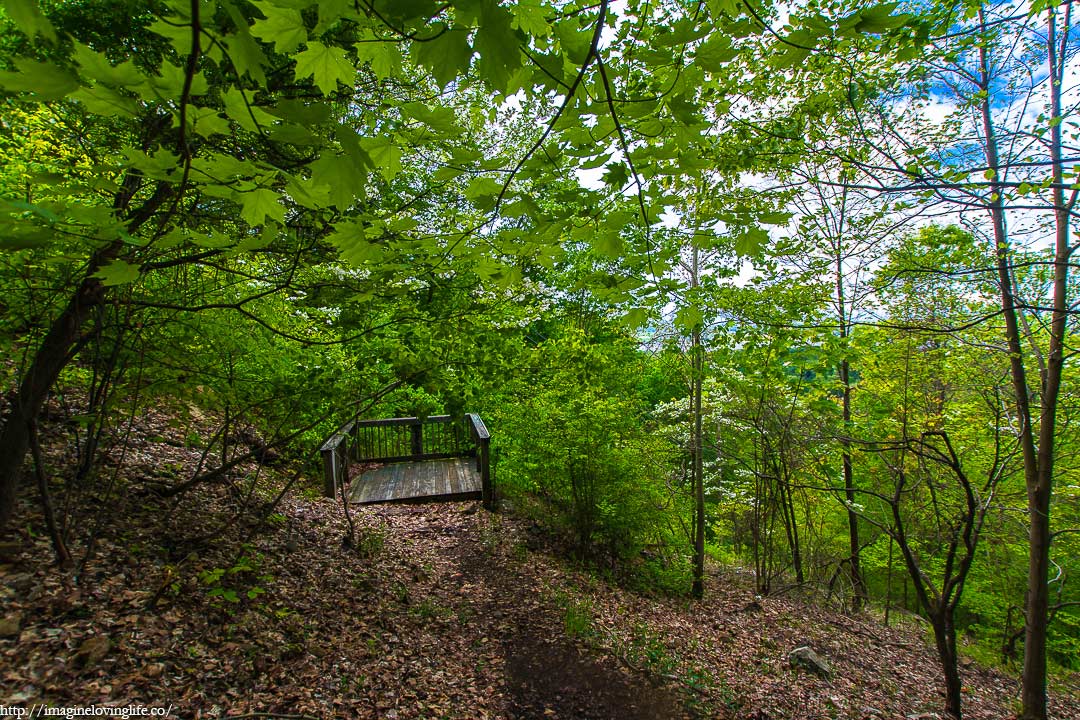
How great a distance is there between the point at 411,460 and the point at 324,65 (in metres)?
8.33

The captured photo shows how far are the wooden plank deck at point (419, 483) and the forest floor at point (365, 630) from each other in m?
0.32

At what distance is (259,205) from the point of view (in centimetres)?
103

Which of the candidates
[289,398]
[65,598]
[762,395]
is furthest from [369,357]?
[762,395]

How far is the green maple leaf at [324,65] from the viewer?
2.98 feet

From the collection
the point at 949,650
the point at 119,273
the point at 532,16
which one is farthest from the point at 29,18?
the point at 949,650

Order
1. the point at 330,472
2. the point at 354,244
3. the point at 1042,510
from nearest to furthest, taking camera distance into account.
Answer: the point at 354,244 < the point at 1042,510 < the point at 330,472

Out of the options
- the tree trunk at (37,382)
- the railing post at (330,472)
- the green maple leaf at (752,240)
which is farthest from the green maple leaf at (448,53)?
the railing post at (330,472)

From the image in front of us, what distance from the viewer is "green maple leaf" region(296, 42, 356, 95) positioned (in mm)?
907

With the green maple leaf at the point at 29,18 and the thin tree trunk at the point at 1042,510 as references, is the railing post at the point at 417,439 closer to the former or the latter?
the thin tree trunk at the point at 1042,510

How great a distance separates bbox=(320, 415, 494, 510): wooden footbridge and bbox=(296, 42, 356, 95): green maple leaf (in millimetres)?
5410

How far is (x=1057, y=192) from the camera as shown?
335 centimetres

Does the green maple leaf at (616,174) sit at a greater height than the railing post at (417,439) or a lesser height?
greater

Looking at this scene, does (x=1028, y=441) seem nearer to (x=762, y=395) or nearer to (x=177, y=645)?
(x=762, y=395)

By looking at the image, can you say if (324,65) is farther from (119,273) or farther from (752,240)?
(752,240)
